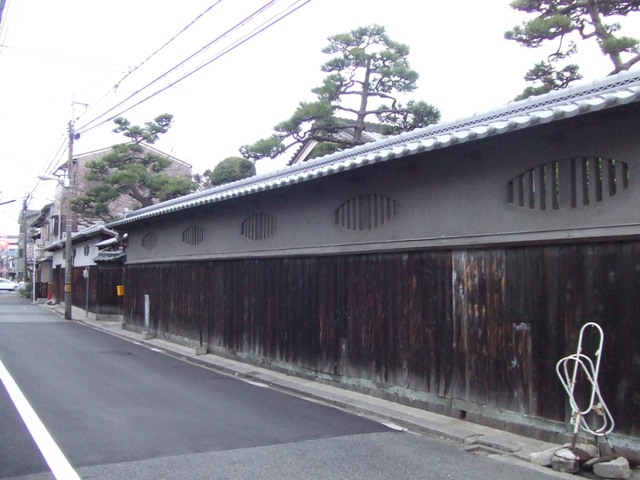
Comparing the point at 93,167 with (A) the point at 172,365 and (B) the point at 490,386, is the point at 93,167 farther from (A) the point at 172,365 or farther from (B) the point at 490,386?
(B) the point at 490,386

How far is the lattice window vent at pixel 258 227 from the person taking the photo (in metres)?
12.9

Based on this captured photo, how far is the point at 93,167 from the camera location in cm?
3369

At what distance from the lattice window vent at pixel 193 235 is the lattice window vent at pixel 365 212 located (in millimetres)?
6395

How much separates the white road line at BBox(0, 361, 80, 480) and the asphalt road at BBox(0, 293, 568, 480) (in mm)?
44

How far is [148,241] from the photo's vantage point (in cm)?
2009

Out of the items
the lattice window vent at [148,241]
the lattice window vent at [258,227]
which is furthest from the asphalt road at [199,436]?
the lattice window vent at [148,241]

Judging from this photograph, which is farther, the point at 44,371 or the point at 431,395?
the point at 44,371

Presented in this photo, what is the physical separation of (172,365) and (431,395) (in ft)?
23.3

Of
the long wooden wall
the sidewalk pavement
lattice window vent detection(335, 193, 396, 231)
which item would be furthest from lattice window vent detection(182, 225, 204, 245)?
lattice window vent detection(335, 193, 396, 231)

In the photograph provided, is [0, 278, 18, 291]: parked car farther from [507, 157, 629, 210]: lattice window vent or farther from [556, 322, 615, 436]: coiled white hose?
[556, 322, 615, 436]: coiled white hose

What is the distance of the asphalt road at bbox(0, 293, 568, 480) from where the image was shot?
5.83m

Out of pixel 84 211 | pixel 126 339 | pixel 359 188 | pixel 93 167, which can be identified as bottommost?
pixel 126 339

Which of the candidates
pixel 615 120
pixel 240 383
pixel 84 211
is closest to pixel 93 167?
pixel 84 211

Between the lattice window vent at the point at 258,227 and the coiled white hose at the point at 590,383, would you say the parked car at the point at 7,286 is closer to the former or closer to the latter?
the lattice window vent at the point at 258,227
